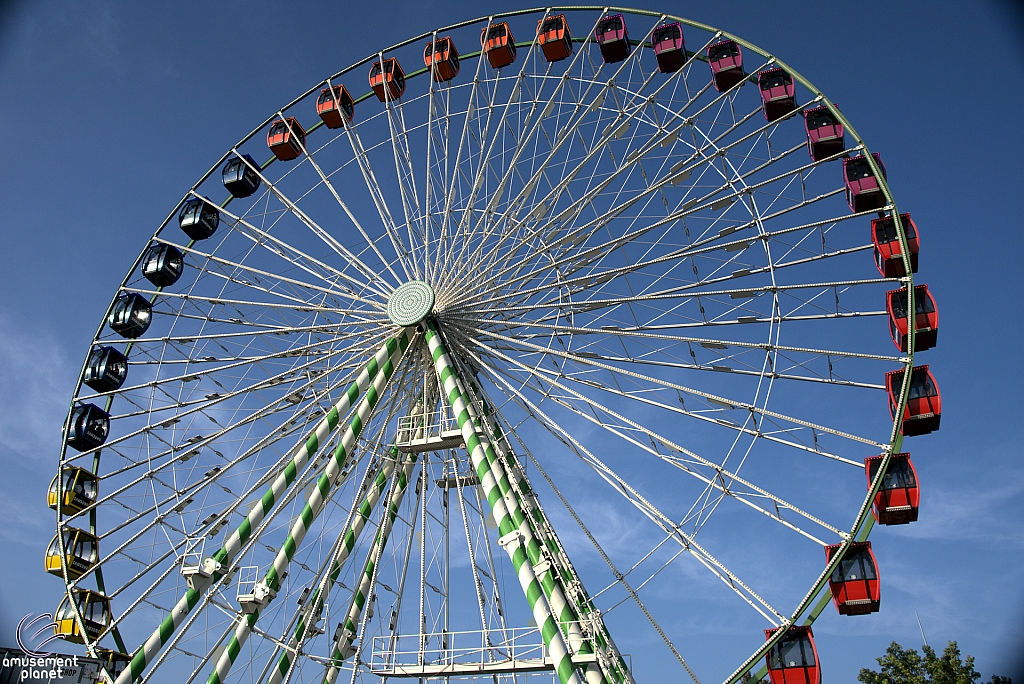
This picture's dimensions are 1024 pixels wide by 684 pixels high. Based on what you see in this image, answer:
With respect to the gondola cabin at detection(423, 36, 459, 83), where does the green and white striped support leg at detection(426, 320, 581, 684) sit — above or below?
below

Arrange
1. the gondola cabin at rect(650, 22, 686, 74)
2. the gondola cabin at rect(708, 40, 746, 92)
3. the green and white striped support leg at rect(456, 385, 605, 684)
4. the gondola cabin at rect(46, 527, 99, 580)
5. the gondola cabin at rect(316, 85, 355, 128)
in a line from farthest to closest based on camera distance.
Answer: the gondola cabin at rect(316, 85, 355, 128) < the gondola cabin at rect(650, 22, 686, 74) < the gondola cabin at rect(708, 40, 746, 92) < the gondola cabin at rect(46, 527, 99, 580) < the green and white striped support leg at rect(456, 385, 605, 684)

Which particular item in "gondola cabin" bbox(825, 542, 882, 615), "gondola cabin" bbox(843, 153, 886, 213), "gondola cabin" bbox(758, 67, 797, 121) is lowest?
"gondola cabin" bbox(825, 542, 882, 615)

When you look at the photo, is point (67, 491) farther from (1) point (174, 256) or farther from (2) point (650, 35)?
(2) point (650, 35)

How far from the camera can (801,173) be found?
17.9 m

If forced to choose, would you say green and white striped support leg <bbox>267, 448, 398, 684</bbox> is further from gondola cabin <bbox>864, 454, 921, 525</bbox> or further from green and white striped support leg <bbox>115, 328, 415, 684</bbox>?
gondola cabin <bbox>864, 454, 921, 525</bbox>

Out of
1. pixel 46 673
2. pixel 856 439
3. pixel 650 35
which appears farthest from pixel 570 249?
pixel 46 673

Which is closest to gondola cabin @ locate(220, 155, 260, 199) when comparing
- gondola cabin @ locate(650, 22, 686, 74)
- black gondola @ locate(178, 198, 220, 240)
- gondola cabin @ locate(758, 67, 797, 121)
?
black gondola @ locate(178, 198, 220, 240)

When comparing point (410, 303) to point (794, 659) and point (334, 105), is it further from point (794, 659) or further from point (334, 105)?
point (794, 659)

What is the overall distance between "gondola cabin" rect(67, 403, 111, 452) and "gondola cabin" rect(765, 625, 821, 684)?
16.8 metres

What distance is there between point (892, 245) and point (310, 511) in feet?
44.1

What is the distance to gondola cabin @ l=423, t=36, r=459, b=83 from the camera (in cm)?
2241

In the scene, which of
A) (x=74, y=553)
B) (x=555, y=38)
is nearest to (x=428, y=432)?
(x=74, y=553)

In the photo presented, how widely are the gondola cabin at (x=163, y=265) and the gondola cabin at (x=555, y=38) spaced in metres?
11.6

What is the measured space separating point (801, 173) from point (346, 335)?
36.4ft
